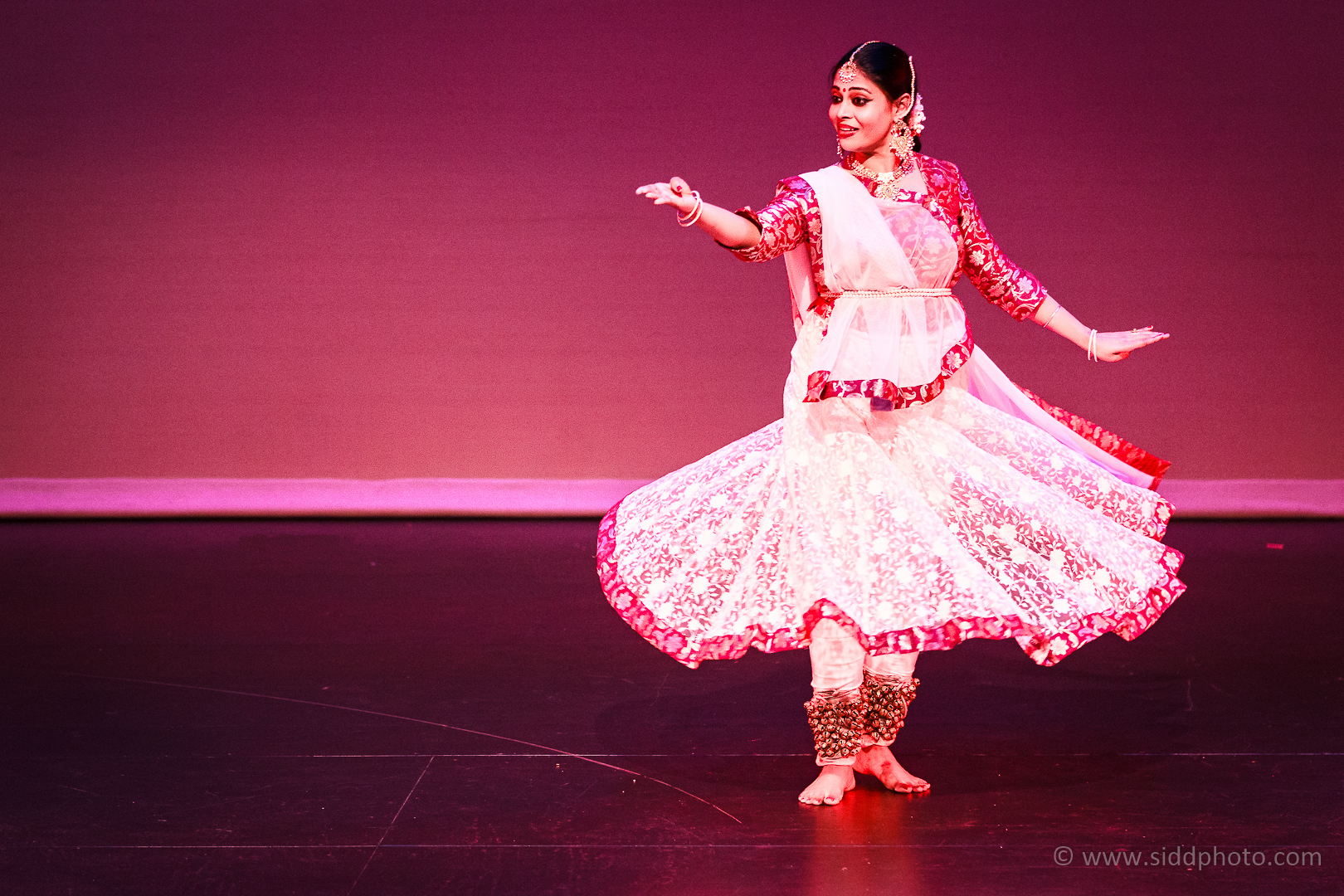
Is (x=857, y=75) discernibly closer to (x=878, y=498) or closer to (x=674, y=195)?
(x=674, y=195)

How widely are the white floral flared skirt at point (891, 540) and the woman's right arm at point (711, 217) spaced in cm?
26

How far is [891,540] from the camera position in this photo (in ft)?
6.77

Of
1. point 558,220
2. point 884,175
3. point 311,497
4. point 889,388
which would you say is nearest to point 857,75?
point 884,175

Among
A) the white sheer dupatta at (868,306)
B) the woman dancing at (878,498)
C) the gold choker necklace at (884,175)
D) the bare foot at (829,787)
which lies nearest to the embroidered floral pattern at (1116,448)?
the woman dancing at (878,498)

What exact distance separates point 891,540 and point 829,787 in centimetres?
44

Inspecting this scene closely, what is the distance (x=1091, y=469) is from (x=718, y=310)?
2.88 m

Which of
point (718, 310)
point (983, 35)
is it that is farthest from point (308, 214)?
point (983, 35)

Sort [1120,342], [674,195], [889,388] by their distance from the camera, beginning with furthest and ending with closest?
[1120,342] < [889,388] < [674,195]

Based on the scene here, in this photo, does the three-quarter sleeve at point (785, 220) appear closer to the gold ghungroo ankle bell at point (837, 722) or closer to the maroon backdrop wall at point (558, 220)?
the gold ghungroo ankle bell at point (837, 722)

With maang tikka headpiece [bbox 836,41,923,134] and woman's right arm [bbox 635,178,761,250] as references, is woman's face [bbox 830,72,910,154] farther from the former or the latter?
woman's right arm [bbox 635,178,761,250]

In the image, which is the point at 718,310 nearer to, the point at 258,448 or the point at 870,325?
the point at 258,448

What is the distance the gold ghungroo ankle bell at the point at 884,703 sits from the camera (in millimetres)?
2305

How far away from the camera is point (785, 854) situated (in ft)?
6.50

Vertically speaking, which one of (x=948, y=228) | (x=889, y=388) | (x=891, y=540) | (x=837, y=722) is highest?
(x=948, y=228)
